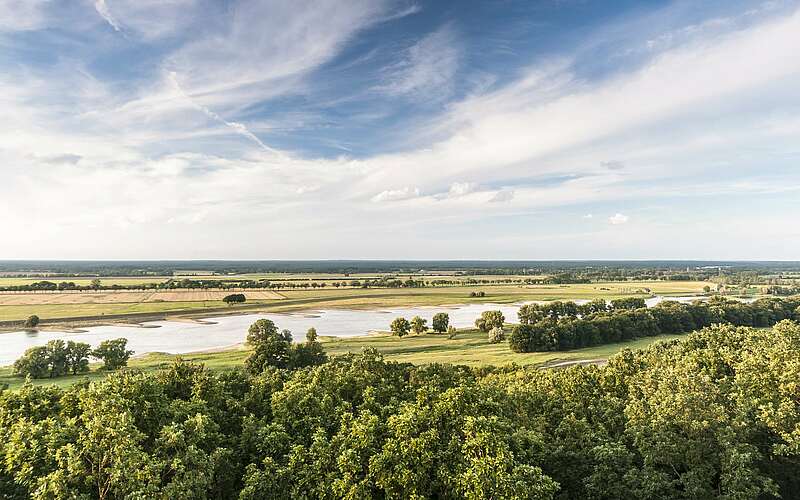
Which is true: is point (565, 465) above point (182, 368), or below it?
below

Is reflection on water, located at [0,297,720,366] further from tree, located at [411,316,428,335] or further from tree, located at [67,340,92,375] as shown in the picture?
tree, located at [67,340,92,375]

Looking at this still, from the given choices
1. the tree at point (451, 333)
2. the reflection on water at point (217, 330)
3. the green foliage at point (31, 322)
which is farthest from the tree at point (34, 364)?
the tree at point (451, 333)

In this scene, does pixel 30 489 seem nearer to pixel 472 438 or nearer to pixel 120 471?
pixel 120 471

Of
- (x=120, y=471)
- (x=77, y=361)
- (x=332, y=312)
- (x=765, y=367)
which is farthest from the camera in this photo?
(x=332, y=312)

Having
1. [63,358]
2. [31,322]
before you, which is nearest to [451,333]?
[63,358]

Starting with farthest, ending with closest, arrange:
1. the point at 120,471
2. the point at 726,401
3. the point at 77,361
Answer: the point at 77,361, the point at 726,401, the point at 120,471

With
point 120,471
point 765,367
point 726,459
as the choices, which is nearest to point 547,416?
point 726,459

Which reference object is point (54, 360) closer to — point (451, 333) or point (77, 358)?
point (77, 358)
